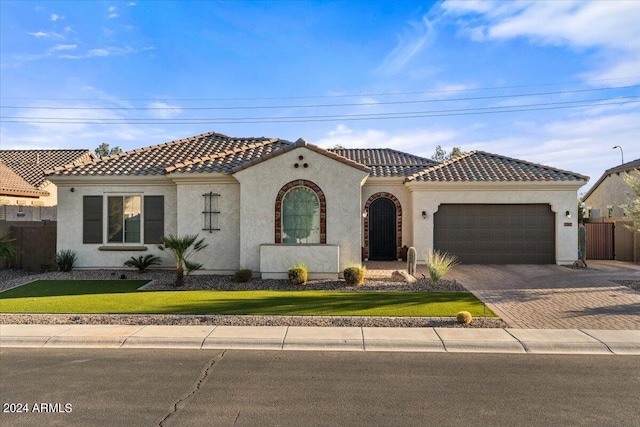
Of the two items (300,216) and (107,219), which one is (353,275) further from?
(107,219)

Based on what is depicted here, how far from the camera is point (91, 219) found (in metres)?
15.5

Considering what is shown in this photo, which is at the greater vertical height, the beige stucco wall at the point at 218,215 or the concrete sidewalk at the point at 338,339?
the beige stucco wall at the point at 218,215

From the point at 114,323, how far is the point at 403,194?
13.1 m

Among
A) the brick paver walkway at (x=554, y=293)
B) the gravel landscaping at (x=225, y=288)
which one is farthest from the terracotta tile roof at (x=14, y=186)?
the brick paver walkway at (x=554, y=293)

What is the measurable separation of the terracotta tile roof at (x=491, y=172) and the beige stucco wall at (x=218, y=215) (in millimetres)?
7393

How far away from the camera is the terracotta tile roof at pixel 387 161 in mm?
19467

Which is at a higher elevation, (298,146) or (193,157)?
(193,157)

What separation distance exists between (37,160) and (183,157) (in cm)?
1722

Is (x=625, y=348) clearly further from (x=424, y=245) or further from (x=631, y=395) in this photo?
(x=424, y=245)

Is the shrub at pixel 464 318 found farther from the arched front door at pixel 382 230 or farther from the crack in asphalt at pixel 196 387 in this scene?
the arched front door at pixel 382 230

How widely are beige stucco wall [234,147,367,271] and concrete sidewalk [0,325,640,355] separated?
5326 millimetres

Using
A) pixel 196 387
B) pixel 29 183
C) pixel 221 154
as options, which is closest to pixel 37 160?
pixel 29 183

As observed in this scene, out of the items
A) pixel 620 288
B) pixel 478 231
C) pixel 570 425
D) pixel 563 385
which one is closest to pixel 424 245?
pixel 478 231

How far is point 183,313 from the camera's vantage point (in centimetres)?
970
